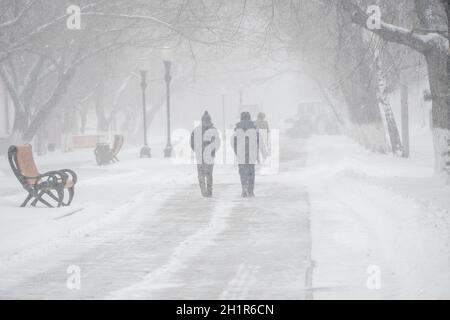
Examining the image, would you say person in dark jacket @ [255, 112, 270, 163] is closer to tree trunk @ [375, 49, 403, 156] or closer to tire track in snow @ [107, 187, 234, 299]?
tree trunk @ [375, 49, 403, 156]

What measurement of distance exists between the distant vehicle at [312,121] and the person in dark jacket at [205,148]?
41.3 m

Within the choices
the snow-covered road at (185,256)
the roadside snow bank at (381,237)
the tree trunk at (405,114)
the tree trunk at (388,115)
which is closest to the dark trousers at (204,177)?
the snow-covered road at (185,256)

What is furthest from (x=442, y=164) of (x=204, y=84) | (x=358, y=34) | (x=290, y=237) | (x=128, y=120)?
(x=204, y=84)

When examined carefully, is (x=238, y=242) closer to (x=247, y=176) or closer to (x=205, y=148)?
(x=247, y=176)

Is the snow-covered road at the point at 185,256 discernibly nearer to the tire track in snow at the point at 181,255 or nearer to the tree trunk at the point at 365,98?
the tire track in snow at the point at 181,255

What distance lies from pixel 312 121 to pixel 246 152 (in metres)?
48.2

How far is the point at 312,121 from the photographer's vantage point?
65000 mm

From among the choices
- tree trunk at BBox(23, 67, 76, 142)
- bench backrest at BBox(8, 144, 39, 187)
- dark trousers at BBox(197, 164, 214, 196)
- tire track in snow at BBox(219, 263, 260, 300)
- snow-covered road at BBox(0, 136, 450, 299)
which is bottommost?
tire track in snow at BBox(219, 263, 260, 300)

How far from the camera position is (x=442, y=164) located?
16.9 m

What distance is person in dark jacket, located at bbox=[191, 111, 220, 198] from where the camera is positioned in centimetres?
1778

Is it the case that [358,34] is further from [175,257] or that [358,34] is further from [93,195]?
[175,257]

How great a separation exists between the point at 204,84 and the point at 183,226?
67783mm

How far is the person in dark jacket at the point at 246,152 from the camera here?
17422 mm

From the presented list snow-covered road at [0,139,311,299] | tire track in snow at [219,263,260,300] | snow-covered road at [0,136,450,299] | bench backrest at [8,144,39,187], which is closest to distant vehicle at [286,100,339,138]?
snow-covered road at [0,136,450,299]
